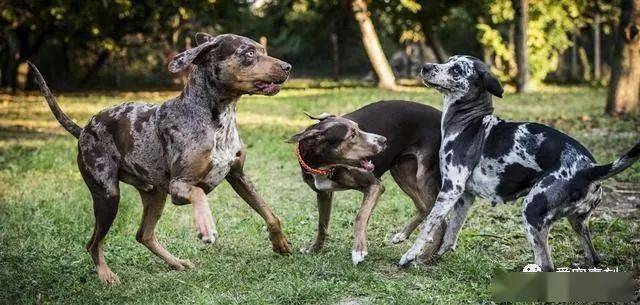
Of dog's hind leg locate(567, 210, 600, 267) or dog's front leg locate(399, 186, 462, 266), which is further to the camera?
dog's front leg locate(399, 186, 462, 266)

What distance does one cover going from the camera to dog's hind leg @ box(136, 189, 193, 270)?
7164 mm

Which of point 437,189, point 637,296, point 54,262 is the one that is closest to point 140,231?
point 54,262

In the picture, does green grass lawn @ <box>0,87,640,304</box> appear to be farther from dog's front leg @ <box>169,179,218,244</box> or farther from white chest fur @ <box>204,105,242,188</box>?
white chest fur @ <box>204,105,242,188</box>

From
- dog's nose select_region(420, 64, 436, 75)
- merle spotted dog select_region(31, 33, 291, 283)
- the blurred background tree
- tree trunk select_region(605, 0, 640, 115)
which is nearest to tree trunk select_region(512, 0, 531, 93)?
the blurred background tree

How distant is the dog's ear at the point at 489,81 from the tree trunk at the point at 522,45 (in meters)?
19.4

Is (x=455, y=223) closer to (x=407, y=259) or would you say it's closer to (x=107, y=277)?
(x=407, y=259)

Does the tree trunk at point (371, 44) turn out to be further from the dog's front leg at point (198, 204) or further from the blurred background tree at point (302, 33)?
→ the dog's front leg at point (198, 204)

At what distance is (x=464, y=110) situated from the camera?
688 cm

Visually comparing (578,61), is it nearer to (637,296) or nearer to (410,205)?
(410,205)

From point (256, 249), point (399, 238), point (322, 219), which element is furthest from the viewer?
point (256, 249)

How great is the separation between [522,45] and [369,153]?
66.4 ft

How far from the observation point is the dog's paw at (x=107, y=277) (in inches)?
265

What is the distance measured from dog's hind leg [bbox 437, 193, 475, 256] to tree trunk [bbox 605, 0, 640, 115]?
1137 centimetres

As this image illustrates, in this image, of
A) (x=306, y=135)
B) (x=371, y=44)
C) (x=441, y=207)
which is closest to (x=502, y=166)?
(x=441, y=207)
